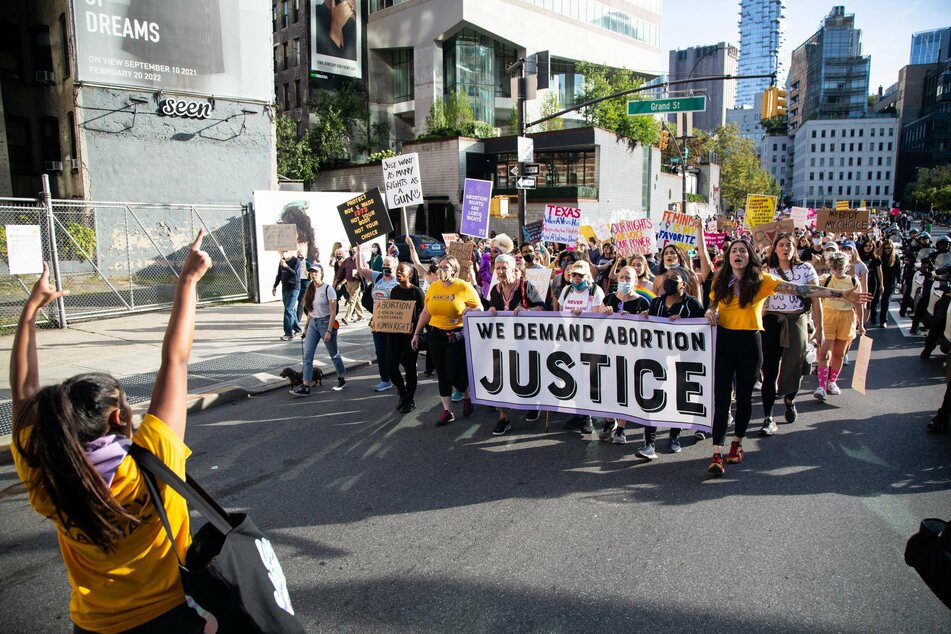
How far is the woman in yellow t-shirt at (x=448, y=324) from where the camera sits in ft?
22.6

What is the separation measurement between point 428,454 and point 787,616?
3408mm

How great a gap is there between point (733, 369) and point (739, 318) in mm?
453

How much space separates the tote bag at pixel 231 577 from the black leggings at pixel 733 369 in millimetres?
4386

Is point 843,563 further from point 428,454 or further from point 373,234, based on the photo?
point 373,234

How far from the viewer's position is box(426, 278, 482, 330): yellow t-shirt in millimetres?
6887

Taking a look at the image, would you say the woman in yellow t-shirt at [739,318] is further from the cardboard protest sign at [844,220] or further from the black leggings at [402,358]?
the cardboard protest sign at [844,220]

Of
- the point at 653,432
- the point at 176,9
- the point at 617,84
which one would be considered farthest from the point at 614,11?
the point at 653,432

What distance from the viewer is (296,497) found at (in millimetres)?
5051

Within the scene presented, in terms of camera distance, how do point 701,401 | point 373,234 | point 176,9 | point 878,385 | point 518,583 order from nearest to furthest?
point 518,583, point 701,401, point 878,385, point 373,234, point 176,9

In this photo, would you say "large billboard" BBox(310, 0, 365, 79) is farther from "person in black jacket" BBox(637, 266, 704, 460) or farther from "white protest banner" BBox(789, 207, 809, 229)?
"person in black jacket" BBox(637, 266, 704, 460)

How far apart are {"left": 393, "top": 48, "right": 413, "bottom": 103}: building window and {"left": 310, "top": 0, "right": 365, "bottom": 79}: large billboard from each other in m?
5.63

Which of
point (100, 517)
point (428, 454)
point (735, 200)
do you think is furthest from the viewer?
point (735, 200)

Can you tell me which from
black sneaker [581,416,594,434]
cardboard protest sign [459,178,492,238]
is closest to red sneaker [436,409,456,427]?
black sneaker [581,416,594,434]

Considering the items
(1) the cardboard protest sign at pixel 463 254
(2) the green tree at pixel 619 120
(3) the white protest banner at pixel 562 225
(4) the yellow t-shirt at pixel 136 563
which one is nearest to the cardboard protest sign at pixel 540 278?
(1) the cardboard protest sign at pixel 463 254
